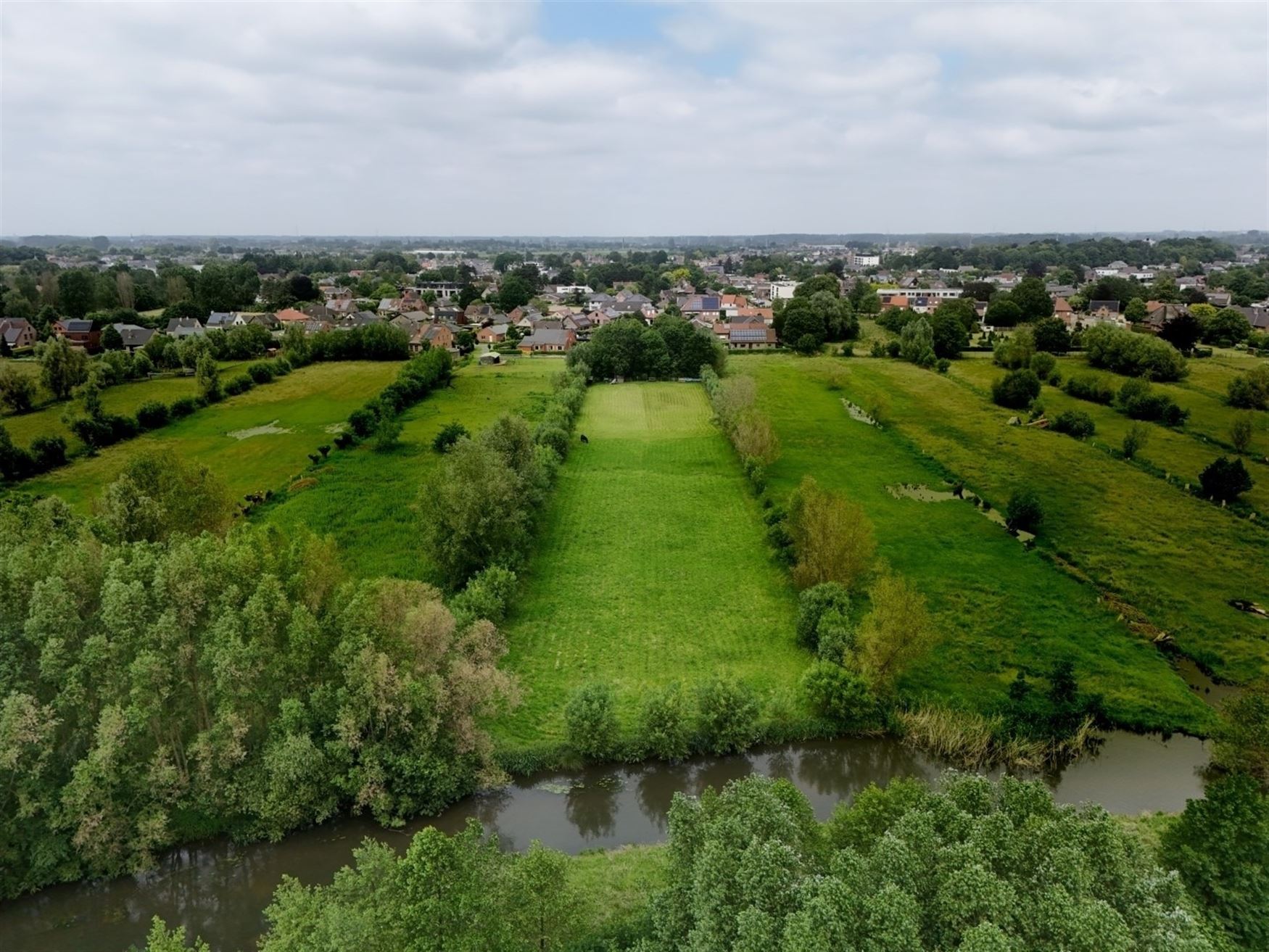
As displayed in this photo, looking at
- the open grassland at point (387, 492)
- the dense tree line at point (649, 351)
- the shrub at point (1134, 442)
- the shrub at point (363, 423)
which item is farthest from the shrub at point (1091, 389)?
the shrub at point (363, 423)

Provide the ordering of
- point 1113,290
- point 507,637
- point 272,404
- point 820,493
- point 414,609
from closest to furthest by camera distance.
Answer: point 414,609
point 507,637
point 820,493
point 272,404
point 1113,290

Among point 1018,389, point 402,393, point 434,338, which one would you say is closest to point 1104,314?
point 1018,389

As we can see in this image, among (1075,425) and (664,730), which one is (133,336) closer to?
(664,730)

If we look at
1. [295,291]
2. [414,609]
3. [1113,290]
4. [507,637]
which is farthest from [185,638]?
[1113,290]

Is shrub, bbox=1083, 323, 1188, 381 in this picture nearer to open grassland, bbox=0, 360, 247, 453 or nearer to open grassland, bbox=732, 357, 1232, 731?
open grassland, bbox=732, 357, 1232, 731

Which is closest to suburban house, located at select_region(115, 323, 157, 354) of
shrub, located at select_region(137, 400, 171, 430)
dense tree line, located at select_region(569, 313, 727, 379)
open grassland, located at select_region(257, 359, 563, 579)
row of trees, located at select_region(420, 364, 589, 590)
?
shrub, located at select_region(137, 400, 171, 430)

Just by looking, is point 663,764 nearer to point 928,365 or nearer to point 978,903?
point 978,903
